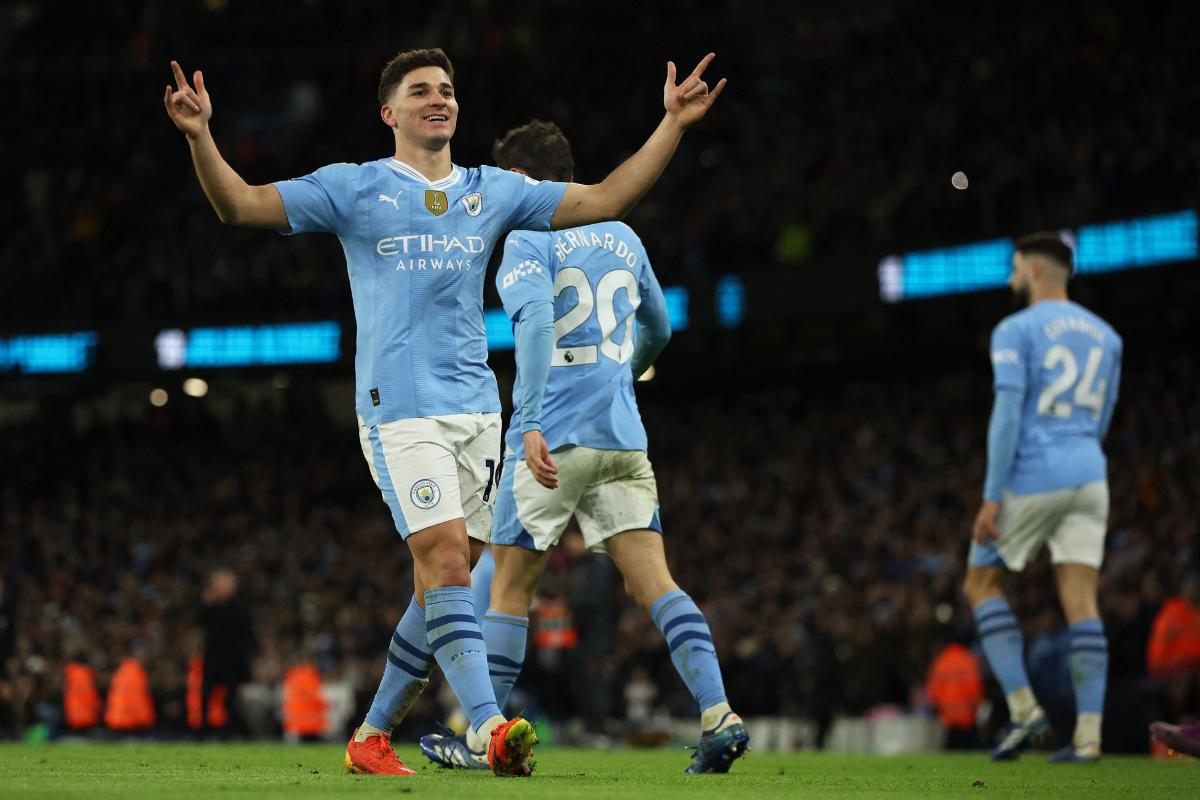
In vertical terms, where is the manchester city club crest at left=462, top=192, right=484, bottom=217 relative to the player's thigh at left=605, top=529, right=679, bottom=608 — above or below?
above

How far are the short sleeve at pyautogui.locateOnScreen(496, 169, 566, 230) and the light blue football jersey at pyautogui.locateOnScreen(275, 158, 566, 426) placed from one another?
0.04 m

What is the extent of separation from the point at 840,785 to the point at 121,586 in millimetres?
21526

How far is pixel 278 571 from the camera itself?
25.7 metres

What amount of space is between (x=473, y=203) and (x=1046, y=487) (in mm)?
3785

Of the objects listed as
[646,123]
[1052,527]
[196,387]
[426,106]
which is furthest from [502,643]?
[196,387]

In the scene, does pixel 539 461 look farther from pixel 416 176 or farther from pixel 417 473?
pixel 416 176

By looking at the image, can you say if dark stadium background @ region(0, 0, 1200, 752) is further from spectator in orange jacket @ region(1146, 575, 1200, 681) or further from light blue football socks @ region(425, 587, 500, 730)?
light blue football socks @ region(425, 587, 500, 730)

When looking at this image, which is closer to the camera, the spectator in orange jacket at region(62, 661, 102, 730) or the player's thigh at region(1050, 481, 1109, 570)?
the player's thigh at region(1050, 481, 1109, 570)

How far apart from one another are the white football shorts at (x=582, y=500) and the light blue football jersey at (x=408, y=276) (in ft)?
2.75

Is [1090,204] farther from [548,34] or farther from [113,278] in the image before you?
[113,278]

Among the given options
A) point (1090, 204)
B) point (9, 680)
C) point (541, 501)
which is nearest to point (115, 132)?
point (9, 680)

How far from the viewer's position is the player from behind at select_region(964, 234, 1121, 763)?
27.0ft

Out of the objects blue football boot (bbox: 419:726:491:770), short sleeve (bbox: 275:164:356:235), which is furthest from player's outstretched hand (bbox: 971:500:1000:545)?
short sleeve (bbox: 275:164:356:235)

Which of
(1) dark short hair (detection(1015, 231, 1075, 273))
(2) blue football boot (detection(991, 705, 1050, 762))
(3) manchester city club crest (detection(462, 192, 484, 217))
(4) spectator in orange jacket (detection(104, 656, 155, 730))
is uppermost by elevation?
(1) dark short hair (detection(1015, 231, 1075, 273))
